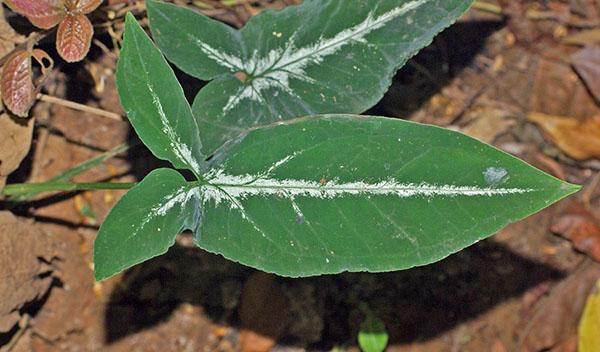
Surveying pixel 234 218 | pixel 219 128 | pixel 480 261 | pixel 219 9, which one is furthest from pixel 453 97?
pixel 234 218

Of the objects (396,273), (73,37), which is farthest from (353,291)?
(73,37)

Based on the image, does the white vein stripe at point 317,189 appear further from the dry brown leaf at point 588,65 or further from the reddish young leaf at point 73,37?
the dry brown leaf at point 588,65

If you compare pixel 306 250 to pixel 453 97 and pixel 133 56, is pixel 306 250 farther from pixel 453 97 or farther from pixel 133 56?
pixel 453 97

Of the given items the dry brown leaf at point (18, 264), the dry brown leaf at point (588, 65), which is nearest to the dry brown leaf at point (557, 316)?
the dry brown leaf at point (588, 65)

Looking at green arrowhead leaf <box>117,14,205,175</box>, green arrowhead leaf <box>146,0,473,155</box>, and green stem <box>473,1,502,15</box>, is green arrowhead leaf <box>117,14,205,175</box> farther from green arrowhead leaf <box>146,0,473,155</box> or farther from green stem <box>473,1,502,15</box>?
green stem <box>473,1,502,15</box>

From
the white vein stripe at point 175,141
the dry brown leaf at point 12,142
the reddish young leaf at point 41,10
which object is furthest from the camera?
the dry brown leaf at point 12,142

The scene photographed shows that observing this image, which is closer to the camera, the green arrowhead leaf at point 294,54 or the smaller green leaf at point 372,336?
the green arrowhead leaf at point 294,54
